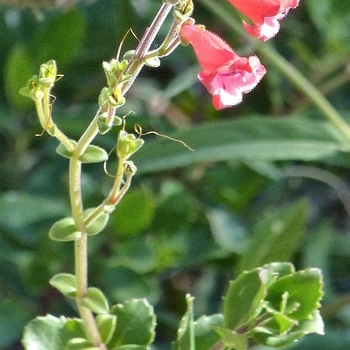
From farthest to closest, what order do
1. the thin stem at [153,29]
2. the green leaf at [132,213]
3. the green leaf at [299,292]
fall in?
the green leaf at [132,213] < the green leaf at [299,292] < the thin stem at [153,29]

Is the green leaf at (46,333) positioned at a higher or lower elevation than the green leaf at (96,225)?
lower

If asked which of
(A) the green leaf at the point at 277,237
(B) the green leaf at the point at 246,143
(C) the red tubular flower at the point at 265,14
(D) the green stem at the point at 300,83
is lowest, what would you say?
(C) the red tubular flower at the point at 265,14

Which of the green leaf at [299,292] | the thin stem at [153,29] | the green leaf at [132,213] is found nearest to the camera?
the thin stem at [153,29]

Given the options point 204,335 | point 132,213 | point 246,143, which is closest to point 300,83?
point 246,143

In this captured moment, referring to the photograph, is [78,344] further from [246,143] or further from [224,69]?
[246,143]

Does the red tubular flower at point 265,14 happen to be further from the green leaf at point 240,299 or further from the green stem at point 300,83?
the green stem at point 300,83

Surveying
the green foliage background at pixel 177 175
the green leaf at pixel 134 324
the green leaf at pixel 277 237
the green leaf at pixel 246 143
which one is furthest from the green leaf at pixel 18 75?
the green leaf at pixel 134 324

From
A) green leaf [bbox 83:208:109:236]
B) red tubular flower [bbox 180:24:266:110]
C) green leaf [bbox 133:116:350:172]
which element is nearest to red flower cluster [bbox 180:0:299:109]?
red tubular flower [bbox 180:24:266:110]
